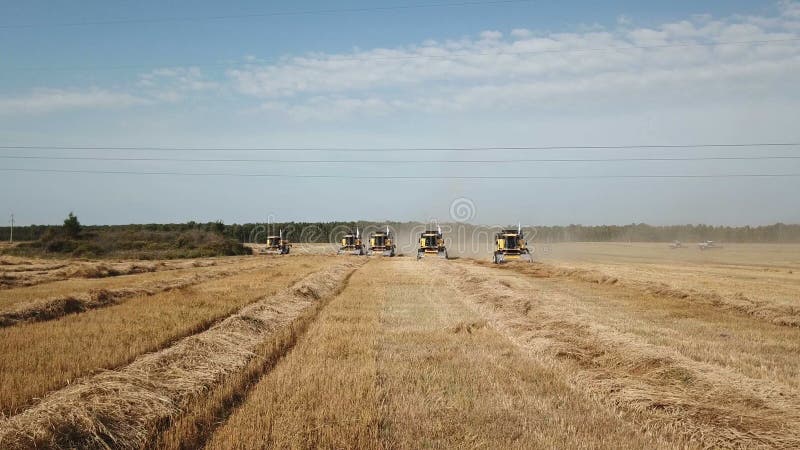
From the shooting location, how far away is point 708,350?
11352mm

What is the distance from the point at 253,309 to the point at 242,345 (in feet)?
14.7

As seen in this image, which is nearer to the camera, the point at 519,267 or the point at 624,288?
the point at 624,288

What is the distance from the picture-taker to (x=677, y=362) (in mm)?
9305

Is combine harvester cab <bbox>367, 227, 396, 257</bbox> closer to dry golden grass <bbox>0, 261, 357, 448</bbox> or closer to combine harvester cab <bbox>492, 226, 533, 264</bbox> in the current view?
combine harvester cab <bbox>492, 226, 533, 264</bbox>

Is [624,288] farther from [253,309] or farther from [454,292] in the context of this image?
[253,309]

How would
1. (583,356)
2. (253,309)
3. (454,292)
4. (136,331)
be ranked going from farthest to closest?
(454,292) → (253,309) → (136,331) → (583,356)

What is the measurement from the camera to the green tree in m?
69.3

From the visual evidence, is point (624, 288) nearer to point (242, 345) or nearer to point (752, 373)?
point (752, 373)

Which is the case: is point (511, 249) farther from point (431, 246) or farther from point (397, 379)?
point (397, 379)

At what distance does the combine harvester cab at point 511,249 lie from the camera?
4662 centimetres

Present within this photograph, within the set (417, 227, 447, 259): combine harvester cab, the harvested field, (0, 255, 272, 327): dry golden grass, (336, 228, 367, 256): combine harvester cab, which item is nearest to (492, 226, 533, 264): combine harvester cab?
(417, 227, 447, 259): combine harvester cab

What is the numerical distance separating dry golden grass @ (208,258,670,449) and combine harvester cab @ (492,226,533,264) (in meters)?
34.1

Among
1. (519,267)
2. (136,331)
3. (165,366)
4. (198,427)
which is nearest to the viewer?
(198,427)

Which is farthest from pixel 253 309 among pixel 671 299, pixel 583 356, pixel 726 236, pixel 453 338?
pixel 726 236
